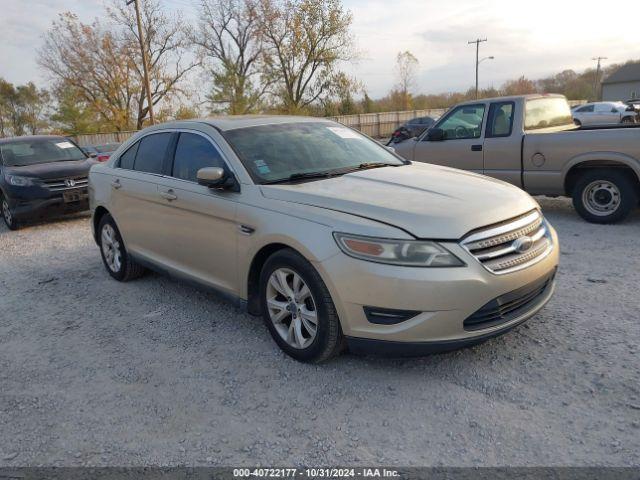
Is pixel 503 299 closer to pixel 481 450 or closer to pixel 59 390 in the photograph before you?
pixel 481 450

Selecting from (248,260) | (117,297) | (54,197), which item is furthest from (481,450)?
(54,197)

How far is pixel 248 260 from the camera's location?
11.8ft

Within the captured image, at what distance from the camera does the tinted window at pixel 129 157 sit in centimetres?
521

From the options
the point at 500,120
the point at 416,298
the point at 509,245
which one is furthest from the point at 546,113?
the point at 416,298

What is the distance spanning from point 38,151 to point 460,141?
317 inches

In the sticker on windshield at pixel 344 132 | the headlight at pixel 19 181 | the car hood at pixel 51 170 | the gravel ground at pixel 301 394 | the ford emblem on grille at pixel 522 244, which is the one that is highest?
the sticker on windshield at pixel 344 132

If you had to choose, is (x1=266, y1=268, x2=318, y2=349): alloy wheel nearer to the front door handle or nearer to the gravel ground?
the gravel ground

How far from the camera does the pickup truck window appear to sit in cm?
759

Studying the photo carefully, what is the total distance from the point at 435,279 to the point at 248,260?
1.39 metres

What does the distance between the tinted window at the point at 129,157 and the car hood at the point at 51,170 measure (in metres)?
4.47

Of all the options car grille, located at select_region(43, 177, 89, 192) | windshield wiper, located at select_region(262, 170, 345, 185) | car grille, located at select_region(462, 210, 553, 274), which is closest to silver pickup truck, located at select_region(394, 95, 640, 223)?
car grille, located at select_region(462, 210, 553, 274)

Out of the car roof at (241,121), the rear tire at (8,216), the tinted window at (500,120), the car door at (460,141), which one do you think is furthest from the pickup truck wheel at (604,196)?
the rear tire at (8,216)

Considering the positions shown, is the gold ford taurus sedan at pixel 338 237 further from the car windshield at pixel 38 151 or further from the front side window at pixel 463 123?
the car windshield at pixel 38 151

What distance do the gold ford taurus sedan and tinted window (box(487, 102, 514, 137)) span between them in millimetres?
3625
